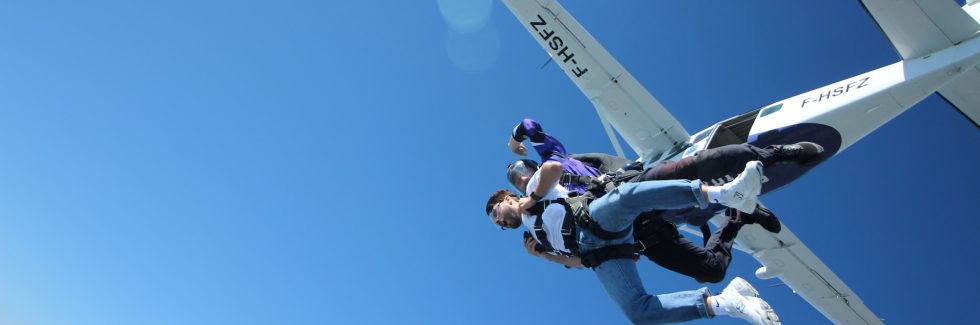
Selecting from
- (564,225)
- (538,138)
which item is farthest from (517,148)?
(564,225)

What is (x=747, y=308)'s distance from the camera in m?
3.27

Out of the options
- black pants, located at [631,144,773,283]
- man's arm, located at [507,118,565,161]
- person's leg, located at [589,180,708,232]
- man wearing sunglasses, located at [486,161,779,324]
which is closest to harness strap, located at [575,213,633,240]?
man wearing sunglasses, located at [486,161,779,324]

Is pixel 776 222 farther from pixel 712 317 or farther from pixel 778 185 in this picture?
pixel 778 185

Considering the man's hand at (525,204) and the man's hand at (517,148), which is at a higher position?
the man's hand at (517,148)

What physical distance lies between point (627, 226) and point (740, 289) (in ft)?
2.53

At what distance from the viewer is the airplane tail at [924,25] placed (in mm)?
7395

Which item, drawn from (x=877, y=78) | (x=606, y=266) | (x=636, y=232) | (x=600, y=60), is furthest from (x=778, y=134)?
(x=606, y=266)

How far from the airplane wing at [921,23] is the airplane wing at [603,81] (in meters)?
3.27

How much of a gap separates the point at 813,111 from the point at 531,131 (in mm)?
4928

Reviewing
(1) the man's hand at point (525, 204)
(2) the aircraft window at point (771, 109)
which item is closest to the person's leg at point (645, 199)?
(1) the man's hand at point (525, 204)

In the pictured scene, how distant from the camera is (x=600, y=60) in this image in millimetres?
9906

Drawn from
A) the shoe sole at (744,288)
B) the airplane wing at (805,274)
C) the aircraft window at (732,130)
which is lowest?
the airplane wing at (805,274)

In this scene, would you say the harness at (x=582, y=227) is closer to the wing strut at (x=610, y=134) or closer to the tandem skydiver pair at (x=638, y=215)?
the tandem skydiver pair at (x=638, y=215)

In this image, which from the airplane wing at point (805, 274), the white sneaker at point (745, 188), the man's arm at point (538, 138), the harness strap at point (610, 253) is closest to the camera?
the white sneaker at point (745, 188)
